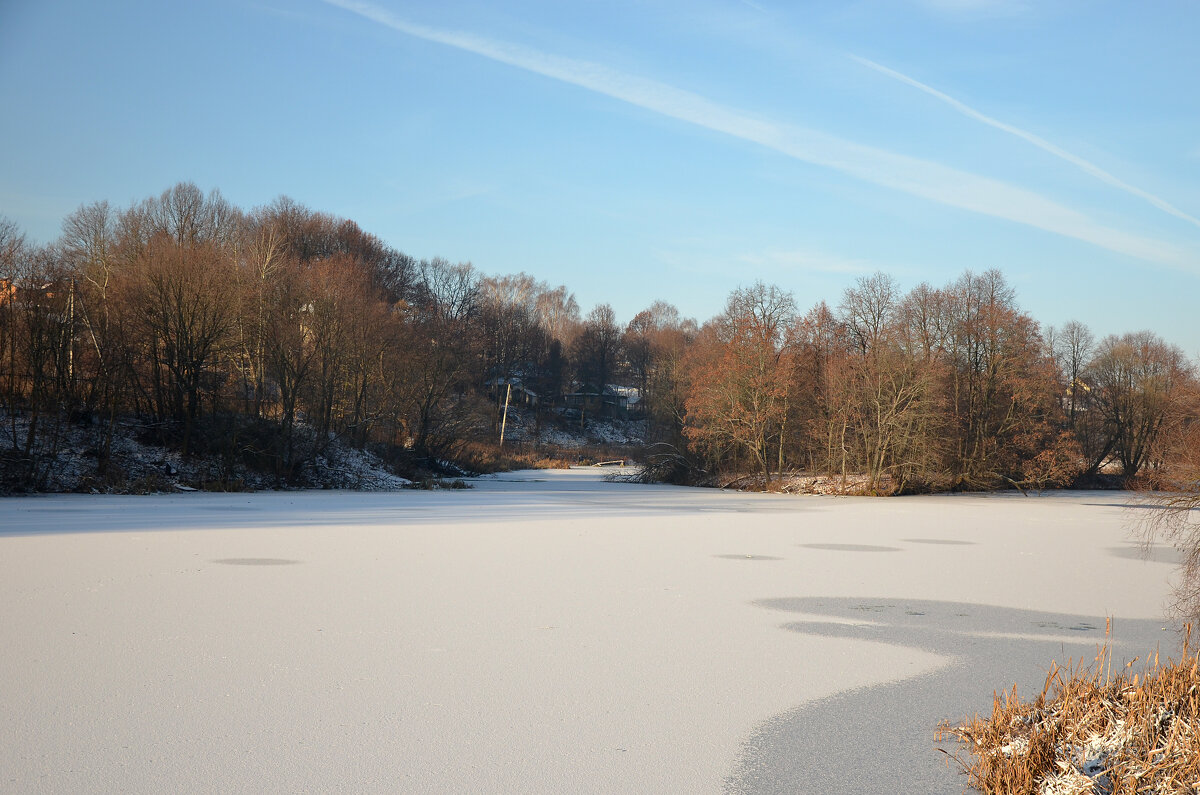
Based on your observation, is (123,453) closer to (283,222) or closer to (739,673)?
(739,673)

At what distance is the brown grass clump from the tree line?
59.2 ft

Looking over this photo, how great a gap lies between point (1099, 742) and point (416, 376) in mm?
27489

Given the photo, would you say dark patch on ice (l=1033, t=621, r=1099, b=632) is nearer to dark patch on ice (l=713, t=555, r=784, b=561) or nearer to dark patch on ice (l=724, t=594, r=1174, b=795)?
dark patch on ice (l=724, t=594, r=1174, b=795)

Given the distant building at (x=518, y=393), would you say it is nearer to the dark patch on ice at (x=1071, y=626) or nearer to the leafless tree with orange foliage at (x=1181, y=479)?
the leafless tree with orange foliage at (x=1181, y=479)

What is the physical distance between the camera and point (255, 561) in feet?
30.0

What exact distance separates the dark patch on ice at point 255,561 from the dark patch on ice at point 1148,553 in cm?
1074

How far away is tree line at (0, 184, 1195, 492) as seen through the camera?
19781 millimetres

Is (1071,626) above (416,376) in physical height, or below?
below

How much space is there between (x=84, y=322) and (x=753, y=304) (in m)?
20.3

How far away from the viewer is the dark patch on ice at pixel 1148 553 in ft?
37.1

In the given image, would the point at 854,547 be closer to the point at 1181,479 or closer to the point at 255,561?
the point at 1181,479

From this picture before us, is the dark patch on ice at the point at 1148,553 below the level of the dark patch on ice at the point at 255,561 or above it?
above

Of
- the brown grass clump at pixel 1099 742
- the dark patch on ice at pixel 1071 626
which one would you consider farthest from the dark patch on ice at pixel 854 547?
the brown grass clump at pixel 1099 742

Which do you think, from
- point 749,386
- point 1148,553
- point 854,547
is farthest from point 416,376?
point 1148,553
